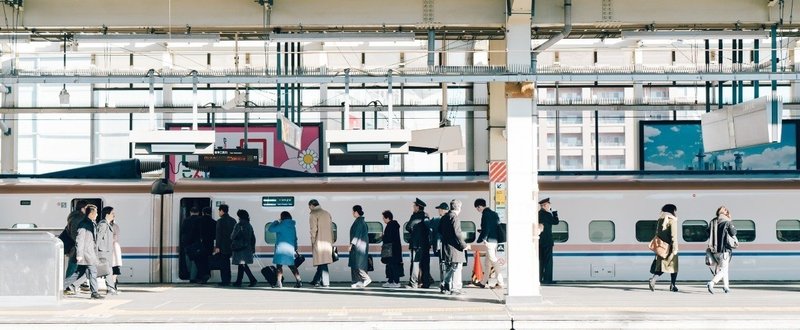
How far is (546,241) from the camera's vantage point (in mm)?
20328

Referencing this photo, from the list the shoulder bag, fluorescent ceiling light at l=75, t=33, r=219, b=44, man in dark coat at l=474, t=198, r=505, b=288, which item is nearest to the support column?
man in dark coat at l=474, t=198, r=505, b=288

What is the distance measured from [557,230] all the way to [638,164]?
9.53m

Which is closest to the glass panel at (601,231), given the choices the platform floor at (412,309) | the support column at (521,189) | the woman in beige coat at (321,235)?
the platform floor at (412,309)

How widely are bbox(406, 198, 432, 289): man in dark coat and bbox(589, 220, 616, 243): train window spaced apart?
348cm

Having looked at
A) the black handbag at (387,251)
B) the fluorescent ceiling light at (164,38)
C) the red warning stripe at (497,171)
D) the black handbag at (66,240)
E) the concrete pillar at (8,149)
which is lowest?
the black handbag at (387,251)

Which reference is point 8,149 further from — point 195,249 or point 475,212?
point 475,212

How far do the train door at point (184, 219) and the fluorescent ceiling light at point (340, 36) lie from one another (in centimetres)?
477

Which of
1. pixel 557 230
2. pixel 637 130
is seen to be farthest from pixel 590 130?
pixel 557 230

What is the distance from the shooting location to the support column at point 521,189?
55.4 ft

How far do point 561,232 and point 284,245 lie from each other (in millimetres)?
5476

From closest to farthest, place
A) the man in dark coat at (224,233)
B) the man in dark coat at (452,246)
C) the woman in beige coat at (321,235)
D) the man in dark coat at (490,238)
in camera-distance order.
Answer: the man in dark coat at (452,246), the man in dark coat at (490,238), the woman in beige coat at (321,235), the man in dark coat at (224,233)

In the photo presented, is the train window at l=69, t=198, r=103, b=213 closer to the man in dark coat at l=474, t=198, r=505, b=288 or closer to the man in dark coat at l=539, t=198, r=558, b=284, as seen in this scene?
the man in dark coat at l=474, t=198, r=505, b=288

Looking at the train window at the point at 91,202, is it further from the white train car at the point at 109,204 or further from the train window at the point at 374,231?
the train window at the point at 374,231

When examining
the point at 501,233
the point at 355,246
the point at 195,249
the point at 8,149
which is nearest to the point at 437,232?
the point at 501,233
